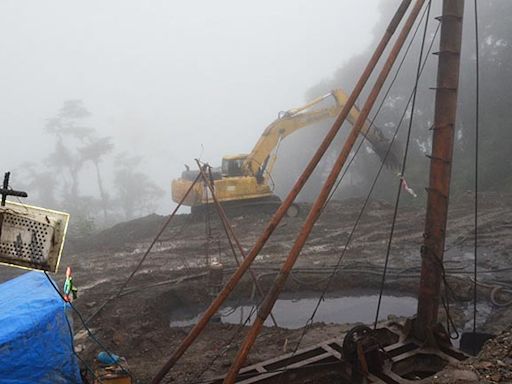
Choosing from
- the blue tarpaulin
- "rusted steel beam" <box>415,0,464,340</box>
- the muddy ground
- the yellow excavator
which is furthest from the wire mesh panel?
the yellow excavator

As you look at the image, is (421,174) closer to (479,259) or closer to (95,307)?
(479,259)

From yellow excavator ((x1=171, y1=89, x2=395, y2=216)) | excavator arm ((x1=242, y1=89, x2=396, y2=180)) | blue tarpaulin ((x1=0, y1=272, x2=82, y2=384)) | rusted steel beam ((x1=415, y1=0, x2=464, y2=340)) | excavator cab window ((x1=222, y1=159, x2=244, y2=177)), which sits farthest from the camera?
excavator cab window ((x1=222, y1=159, x2=244, y2=177))

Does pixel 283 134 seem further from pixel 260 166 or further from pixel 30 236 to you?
pixel 30 236

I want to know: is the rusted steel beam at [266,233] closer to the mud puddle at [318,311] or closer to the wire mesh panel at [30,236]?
the wire mesh panel at [30,236]

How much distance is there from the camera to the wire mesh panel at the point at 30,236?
3117 mm

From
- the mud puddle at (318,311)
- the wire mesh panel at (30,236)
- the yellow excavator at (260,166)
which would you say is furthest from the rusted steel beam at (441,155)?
the yellow excavator at (260,166)

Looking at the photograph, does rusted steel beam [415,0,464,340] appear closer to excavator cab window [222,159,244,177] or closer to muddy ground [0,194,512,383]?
muddy ground [0,194,512,383]

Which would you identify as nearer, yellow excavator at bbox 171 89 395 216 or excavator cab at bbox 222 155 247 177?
yellow excavator at bbox 171 89 395 216

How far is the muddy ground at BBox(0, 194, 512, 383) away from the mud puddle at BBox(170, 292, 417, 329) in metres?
0.30

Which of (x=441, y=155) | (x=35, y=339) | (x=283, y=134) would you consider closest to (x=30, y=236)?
(x=35, y=339)

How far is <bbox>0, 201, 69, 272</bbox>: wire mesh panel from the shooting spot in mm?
3117

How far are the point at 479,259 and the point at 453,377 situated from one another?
9.44 metres

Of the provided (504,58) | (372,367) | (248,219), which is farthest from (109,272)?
(504,58)

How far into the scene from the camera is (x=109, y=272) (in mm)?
13750
